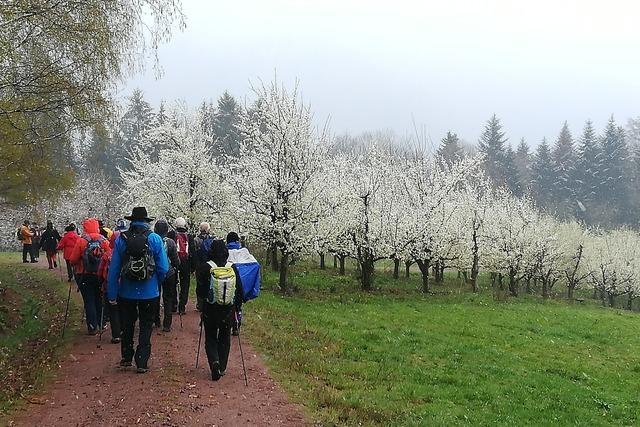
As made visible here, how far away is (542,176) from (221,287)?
83.3 m

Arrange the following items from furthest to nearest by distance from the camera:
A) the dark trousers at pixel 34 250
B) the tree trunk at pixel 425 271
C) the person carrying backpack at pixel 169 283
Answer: the dark trousers at pixel 34 250 < the tree trunk at pixel 425 271 < the person carrying backpack at pixel 169 283

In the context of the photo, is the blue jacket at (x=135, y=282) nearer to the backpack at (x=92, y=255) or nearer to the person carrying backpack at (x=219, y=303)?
the person carrying backpack at (x=219, y=303)

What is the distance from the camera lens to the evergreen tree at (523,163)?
84125 millimetres

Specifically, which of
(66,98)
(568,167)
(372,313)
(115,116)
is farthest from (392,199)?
(568,167)

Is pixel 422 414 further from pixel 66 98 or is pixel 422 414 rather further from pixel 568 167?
pixel 568 167

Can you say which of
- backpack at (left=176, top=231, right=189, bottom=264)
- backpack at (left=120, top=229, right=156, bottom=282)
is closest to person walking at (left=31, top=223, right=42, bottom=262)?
backpack at (left=176, top=231, right=189, bottom=264)

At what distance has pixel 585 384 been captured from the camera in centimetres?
1188

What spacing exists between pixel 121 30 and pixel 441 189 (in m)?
20.7

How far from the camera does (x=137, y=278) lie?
794 cm

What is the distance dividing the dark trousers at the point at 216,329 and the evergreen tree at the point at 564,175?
75310mm

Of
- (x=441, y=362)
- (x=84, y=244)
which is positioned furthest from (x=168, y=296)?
(x=441, y=362)

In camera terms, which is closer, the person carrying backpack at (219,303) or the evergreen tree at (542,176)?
the person carrying backpack at (219,303)

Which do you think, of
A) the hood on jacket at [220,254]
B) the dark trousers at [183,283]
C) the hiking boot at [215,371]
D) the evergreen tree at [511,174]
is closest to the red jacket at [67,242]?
the dark trousers at [183,283]

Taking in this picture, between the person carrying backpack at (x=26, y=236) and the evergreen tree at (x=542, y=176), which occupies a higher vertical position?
the evergreen tree at (x=542, y=176)
